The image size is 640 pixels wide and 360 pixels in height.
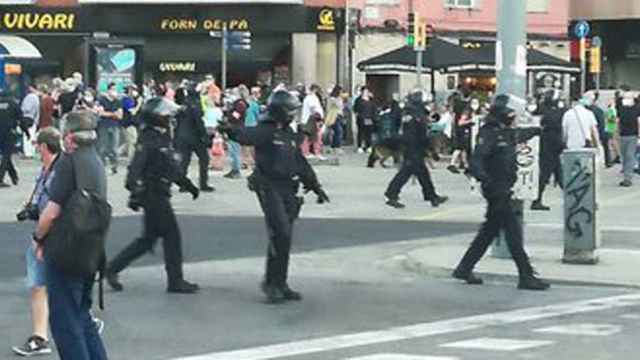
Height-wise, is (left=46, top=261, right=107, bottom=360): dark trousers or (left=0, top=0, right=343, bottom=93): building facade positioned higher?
(left=0, top=0, right=343, bottom=93): building facade

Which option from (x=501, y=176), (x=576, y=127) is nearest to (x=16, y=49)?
(x=576, y=127)

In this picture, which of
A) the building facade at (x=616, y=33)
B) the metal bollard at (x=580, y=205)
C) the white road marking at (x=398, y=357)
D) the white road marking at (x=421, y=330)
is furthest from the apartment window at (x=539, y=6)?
the white road marking at (x=398, y=357)

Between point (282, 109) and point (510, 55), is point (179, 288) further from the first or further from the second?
point (510, 55)

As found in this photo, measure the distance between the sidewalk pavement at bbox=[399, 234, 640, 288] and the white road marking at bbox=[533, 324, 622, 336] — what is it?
8.49ft

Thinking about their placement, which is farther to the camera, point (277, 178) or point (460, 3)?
point (460, 3)

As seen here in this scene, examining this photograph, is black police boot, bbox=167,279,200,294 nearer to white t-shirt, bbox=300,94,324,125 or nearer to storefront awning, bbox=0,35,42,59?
white t-shirt, bbox=300,94,324,125

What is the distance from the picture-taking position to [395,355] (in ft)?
32.9

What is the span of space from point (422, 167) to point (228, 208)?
300 centimetres

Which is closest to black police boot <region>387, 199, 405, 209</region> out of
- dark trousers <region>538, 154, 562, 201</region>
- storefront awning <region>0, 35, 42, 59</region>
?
dark trousers <region>538, 154, 562, 201</region>

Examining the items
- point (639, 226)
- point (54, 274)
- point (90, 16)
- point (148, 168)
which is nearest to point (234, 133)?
point (148, 168)

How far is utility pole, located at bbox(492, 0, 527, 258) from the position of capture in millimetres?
15648

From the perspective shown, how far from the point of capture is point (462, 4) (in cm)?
4800

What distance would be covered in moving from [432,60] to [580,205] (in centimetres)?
2119

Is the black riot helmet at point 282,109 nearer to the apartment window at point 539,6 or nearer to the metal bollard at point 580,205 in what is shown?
the metal bollard at point 580,205
